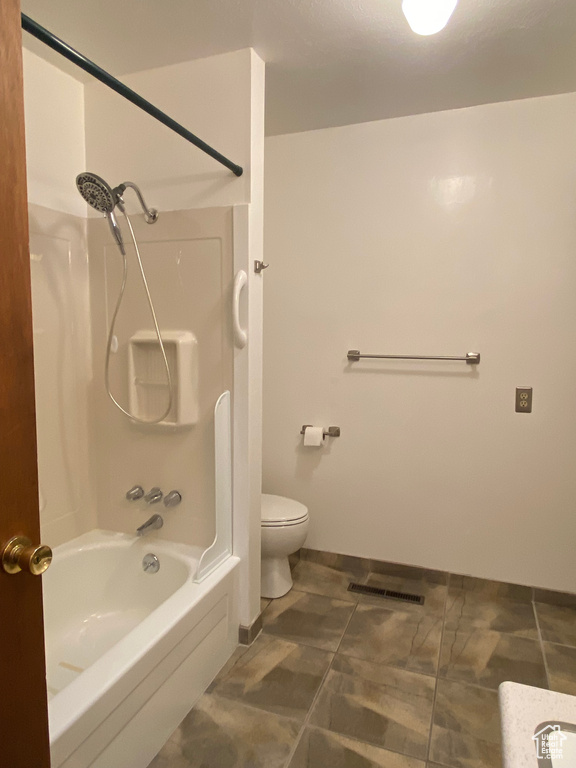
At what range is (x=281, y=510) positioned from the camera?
2.39 m

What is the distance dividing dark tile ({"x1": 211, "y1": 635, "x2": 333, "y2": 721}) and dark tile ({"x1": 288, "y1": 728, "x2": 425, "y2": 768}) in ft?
0.36

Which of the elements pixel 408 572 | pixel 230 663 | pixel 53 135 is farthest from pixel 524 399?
pixel 53 135

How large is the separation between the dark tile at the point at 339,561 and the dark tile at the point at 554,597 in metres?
0.83

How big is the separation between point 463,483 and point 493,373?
1.86 feet

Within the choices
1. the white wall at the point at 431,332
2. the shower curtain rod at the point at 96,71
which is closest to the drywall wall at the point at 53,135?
the shower curtain rod at the point at 96,71

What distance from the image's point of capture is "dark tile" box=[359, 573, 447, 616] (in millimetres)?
2336

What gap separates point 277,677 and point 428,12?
7.42 feet

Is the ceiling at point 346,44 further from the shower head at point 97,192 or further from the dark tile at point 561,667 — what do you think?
the dark tile at point 561,667

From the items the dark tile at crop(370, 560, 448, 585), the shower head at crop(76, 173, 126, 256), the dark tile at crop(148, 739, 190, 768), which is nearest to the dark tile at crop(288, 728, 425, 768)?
the dark tile at crop(148, 739, 190, 768)

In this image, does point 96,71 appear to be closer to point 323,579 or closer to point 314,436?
point 314,436

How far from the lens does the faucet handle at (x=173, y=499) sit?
81.4 inches

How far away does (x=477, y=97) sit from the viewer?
7.18 ft

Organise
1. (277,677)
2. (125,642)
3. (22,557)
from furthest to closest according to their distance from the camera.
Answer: (277,677) < (125,642) < (22,557)

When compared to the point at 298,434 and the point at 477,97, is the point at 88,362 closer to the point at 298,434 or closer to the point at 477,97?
the point at 298,434
